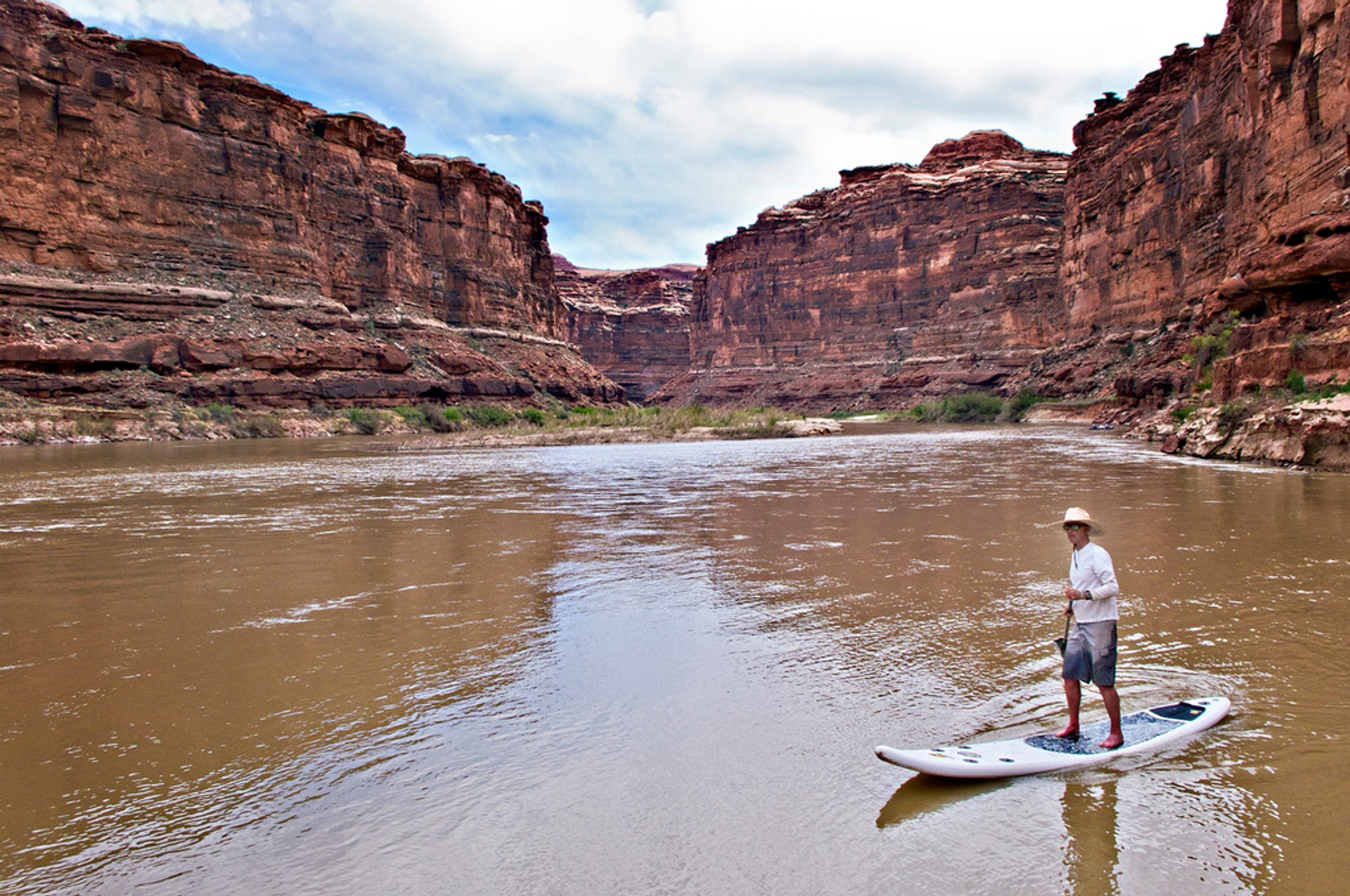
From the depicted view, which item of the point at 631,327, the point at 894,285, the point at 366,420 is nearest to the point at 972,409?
the point at 894,285

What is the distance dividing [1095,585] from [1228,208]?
123ft

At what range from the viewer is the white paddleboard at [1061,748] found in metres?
3.38

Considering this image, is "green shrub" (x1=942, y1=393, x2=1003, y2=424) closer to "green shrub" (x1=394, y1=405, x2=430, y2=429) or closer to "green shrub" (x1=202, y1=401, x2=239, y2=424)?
"green shrub" (x1=394, y1=405, x2=430, y2=429)

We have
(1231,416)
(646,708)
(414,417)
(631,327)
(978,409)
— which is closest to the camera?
(646,708)

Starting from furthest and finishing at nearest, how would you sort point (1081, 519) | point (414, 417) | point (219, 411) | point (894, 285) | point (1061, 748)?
point (894, 285), point (414, 417), point (219, 411), point (1081, 519), point (1061, 748)

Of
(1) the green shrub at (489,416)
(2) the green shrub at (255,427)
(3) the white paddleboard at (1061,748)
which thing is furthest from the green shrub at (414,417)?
(3) the white paddleboard at (1061,748)

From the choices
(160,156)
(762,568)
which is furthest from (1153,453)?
(160,156)

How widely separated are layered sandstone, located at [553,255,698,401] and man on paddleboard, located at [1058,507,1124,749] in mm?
120714

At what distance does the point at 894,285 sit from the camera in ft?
271

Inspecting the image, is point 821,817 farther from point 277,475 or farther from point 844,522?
point 277,475

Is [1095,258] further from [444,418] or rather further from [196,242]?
[196,242]

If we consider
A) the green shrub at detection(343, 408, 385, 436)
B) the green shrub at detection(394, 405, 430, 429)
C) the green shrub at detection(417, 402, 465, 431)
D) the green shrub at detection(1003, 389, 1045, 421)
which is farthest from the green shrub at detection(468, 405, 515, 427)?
the green shrub at detection(1003, 389, 1045, 421)

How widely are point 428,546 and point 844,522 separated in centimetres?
513

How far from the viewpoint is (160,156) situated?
4169cm
